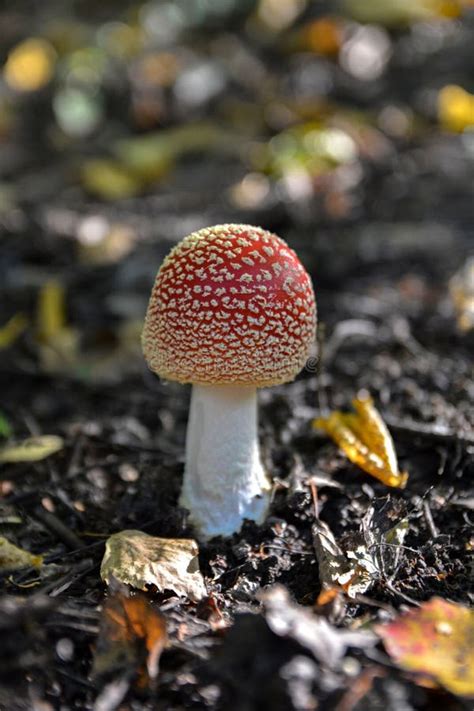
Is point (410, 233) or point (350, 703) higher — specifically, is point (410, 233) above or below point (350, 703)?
below

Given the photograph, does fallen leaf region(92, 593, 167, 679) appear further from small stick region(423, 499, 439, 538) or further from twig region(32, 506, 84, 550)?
small stick region(423, 499, 439, 538)

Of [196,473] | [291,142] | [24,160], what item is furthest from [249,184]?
[196,473]

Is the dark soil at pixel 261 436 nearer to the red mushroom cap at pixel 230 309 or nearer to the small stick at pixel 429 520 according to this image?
the small stick at pixel 429 520

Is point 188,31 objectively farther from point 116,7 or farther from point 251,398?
point 251,398

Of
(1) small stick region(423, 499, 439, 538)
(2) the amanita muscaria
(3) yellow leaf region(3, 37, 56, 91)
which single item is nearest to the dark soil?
(1) small stick region(423, 499, 439, 538)

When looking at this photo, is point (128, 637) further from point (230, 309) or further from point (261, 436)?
point (261, 436)

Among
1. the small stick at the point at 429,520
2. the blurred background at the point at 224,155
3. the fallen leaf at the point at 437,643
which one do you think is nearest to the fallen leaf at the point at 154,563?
the fallen leaf at the point at 437,643

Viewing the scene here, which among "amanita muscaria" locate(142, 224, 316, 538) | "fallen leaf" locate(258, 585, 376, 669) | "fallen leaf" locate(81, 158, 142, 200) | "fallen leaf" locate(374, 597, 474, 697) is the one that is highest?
"amanita muscaria" locate(142, 224, 316, 538)
